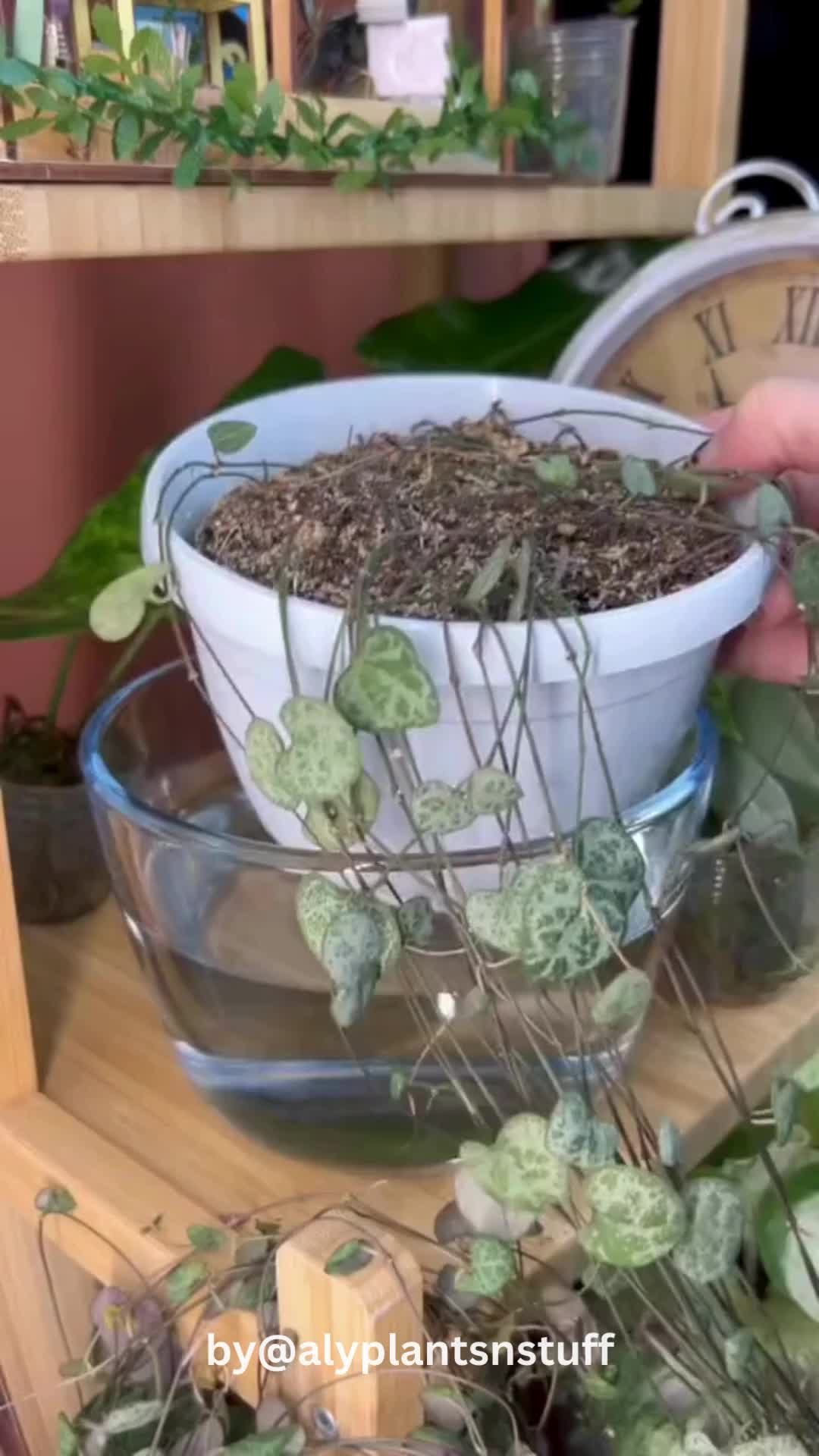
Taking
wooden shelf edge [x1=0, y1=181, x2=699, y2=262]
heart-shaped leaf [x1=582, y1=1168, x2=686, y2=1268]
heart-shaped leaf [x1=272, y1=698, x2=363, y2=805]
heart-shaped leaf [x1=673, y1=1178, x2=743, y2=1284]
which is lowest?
heart-shaped leaf [x1=673, y1=1178, x2=743, y2=1284]

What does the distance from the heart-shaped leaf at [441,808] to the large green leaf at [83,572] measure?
0.26 m

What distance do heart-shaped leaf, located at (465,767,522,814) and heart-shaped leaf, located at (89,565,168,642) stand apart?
4.7 inches

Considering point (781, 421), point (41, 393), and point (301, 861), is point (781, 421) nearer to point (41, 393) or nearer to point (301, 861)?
point (301, 861)

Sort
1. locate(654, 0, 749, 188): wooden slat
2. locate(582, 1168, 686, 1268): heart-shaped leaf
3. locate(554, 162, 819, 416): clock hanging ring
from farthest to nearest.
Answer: locate(654, 0, 749, 188): wooden slat → locate(554, 162, 819, 416): clock hanging ring → locate(582, 1168, 686, 1268): heart-shaped leaf

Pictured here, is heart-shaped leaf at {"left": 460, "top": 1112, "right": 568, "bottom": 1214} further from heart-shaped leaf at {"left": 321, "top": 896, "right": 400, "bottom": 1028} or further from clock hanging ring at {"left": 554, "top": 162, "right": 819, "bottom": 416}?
clock hanging ring at {"left": 554, "top": 162, "right": 819, "bottom": 416}

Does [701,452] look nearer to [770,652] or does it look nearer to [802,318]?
[770,652]

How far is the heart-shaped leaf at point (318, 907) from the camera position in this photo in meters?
0.32

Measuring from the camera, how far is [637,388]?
0.66 metres

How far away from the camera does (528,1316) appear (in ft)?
1.36

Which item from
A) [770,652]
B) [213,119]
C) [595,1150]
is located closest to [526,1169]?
[595,1150]

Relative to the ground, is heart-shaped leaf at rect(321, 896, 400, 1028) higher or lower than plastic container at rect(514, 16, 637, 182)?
lower

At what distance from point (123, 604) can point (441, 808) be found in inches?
4.9

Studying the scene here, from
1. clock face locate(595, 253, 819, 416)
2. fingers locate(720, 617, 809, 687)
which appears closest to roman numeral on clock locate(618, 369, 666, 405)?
clock face locate(595, 253, 819, 416)

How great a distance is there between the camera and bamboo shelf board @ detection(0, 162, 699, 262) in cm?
40
